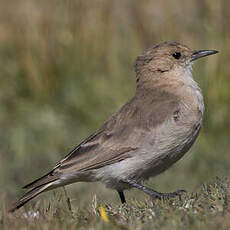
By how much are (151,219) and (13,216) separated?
1144 millimetres

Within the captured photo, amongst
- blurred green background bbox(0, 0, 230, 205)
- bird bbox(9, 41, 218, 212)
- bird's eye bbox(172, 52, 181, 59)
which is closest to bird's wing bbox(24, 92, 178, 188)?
bird bbox(9, 41, 218, 212)

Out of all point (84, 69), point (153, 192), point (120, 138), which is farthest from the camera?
point (84, 69)

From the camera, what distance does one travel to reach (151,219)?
4715 mm

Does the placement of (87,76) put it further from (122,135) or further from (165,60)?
(122,135)

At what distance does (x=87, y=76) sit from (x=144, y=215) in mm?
Result: 6837

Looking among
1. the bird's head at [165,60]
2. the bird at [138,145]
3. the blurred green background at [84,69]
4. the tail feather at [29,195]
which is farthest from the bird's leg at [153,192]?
the blurred green background at [84,69]

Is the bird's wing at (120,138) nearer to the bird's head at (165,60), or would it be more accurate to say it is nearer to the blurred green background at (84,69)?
the bird's head at (165,60)

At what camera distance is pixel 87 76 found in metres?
11.6

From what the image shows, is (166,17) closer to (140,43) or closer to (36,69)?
(140,43)

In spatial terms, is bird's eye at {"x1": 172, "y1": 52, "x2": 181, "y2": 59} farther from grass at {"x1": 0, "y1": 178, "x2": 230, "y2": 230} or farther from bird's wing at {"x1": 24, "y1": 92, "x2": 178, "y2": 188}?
grass at {"x1": 0, "y1": 178, "x2": 230, "y2": 230}

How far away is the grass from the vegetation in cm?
393

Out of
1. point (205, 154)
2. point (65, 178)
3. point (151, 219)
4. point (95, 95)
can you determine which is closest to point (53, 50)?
point (95, 95)

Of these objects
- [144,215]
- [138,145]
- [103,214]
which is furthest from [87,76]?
[144,215]

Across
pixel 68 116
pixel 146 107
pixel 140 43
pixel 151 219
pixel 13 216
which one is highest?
pixel 140 43
